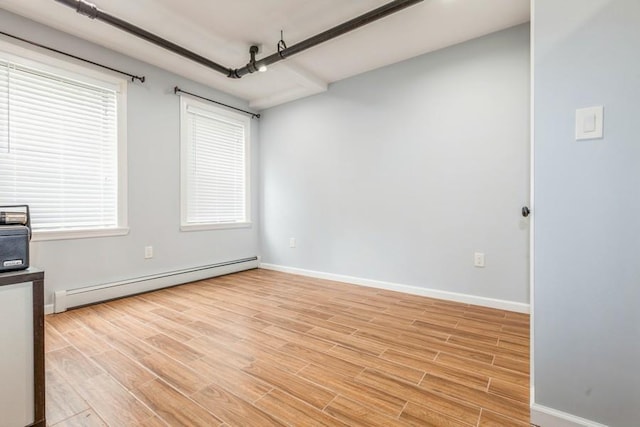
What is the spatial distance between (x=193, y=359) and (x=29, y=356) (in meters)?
0.77

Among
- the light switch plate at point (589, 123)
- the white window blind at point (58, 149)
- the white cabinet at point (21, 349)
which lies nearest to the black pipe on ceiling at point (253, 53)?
the white window blind at point (58, 149)

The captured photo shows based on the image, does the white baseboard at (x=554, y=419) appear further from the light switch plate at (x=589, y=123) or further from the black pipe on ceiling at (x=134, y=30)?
the black pipe on ceiling at (x=134, y=30)

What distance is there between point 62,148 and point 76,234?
2.55 feet

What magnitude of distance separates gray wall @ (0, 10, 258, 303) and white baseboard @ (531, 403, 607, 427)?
11.0ft

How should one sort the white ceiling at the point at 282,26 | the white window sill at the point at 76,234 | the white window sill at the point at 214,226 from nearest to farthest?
the white ceiling at the point at 282,26 < the white window sill at the point at 76,234 < the white window sill at the point at 214,226

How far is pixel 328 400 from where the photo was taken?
1328 mm

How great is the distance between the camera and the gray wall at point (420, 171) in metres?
2.48

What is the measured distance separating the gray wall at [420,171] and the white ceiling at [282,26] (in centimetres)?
24

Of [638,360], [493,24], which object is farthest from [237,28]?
[638,360]

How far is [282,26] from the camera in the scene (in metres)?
2.45

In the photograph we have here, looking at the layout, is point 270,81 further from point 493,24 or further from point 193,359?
point 193,359

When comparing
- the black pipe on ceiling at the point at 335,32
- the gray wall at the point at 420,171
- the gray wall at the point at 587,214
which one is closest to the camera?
the gray wall at the point at 587,214

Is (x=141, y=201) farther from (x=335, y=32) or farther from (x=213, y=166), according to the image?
(x=335, y=32)

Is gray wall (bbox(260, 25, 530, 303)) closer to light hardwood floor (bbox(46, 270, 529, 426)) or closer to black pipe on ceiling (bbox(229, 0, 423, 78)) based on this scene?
light hardwood floor (bbox(46, 270, 529, 426))
